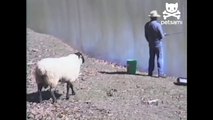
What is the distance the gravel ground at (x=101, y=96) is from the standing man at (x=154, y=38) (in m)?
0.16

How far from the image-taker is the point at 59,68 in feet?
13.6

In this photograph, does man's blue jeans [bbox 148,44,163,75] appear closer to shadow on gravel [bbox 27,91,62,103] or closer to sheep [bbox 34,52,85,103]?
sheep [bbox 34,52,85,103]

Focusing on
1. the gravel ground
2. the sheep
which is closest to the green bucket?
the gravel ground

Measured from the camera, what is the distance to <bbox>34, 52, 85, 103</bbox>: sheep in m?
4.11

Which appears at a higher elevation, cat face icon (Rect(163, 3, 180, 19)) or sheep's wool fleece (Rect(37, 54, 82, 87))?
cat face icon (Rect(163, 3, 180, 19))

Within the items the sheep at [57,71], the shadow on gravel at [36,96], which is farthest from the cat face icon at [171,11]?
the shadow on gravel at [36,96]

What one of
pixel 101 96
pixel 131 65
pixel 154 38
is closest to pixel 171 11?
pixel 154 38

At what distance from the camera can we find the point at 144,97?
418 centimetres

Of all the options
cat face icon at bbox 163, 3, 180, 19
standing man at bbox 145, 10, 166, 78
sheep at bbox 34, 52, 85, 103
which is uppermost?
cat face icon at bbox 163, 3, 180, 19

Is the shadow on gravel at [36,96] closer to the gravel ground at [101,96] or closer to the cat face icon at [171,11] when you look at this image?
the gravel ground at [101,96]

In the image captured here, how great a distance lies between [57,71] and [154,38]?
81 centimetres

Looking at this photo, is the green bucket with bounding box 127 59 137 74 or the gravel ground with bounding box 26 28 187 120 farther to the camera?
the green bucket with bounding box 127 59 137 74
